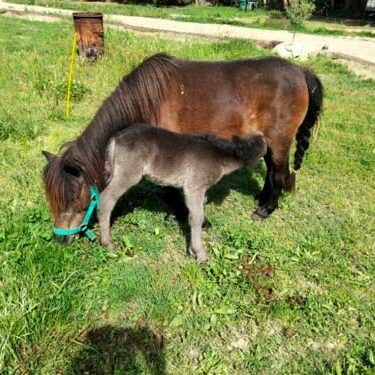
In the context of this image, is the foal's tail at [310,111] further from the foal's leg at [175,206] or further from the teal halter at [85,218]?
the teal halter at [85,218]

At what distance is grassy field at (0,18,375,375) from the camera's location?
9.49 feet

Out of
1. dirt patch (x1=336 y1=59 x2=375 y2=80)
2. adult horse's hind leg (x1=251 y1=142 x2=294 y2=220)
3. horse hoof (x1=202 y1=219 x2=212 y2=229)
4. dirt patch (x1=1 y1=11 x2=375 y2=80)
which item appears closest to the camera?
horse hoof (x1=202 y1=219 x2=212 y2=229)

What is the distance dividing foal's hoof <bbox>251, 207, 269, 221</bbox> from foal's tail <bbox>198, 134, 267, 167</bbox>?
1043 mm

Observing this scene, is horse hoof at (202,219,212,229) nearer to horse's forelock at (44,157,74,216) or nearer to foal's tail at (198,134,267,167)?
foal's tail at (198,134,267,167)

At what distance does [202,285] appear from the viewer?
140 inches

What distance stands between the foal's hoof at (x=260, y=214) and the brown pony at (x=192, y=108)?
0.03 m

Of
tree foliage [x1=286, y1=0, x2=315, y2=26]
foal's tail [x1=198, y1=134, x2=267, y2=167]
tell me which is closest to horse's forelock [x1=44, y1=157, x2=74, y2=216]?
foal's tail [x1=198, y1=134, x2=267, y2=167]

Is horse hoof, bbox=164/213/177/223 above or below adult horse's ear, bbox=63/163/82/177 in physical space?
below

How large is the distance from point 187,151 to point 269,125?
116cm

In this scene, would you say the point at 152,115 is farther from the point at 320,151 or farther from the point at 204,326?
the point at 320,151

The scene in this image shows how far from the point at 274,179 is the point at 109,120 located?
7.02 feet

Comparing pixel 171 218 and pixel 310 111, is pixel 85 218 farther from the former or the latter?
pixel 310 111

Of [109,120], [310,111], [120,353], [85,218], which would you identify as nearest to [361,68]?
[310,111]

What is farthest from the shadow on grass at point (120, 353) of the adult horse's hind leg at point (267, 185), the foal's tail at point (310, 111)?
the foal's tail at point (310, 111)
